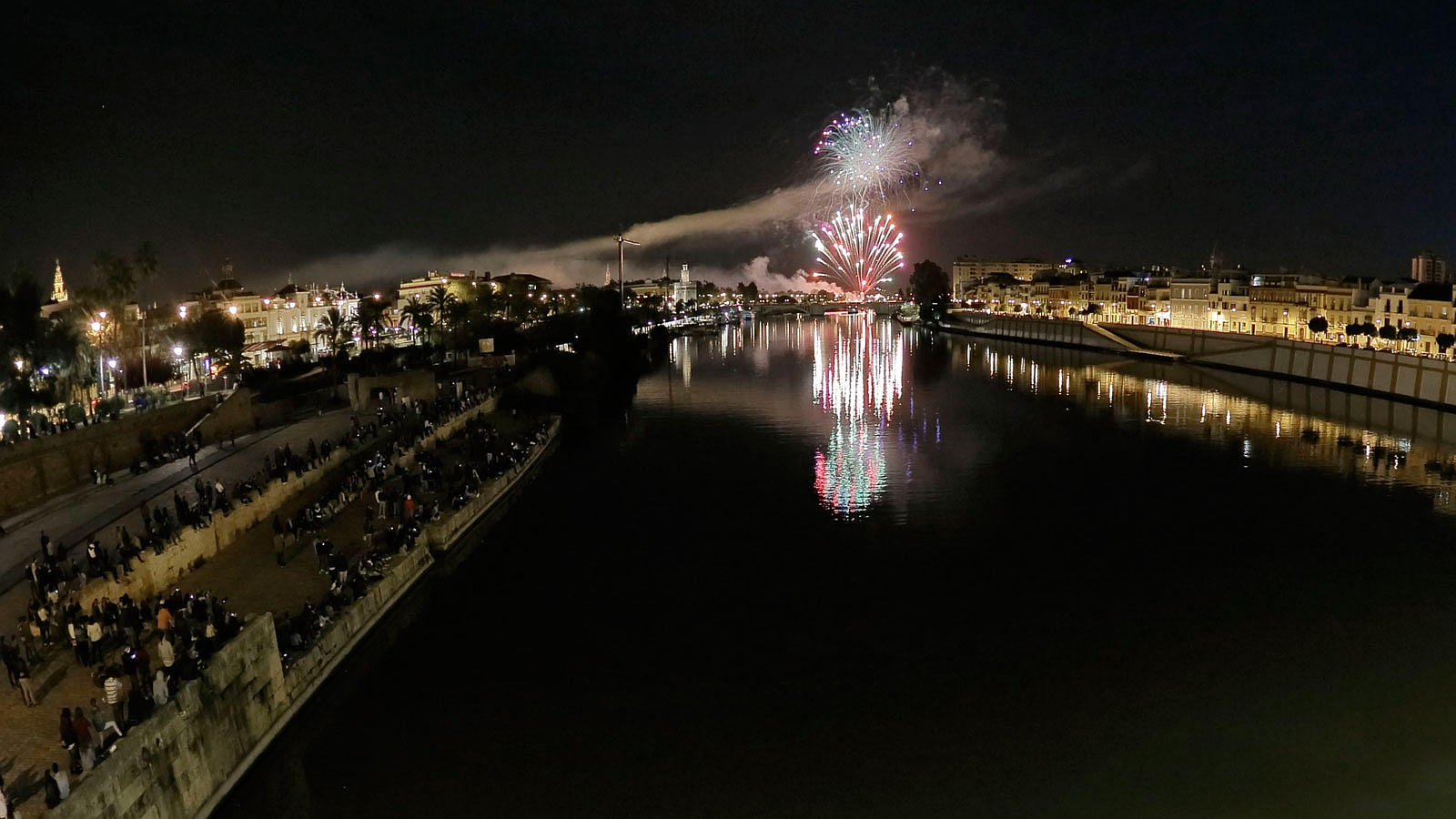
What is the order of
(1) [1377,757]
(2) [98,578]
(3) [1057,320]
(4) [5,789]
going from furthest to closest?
(3) [1057,320], (2) [98,578], (1) [1377,757], (4) [5,789]

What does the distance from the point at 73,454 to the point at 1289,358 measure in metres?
63.8

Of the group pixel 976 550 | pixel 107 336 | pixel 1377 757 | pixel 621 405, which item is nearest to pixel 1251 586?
pixel 976 550

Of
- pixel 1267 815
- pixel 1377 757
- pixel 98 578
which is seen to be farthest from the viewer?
pixel 98 578

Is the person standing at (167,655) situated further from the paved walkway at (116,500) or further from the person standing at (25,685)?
the paved walkway at (116,500)

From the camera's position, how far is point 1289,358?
5838 centimetres

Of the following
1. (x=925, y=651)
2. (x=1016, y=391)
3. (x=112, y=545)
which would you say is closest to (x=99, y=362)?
(x=112, y=545)

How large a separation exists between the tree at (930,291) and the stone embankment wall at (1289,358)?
1044 inches

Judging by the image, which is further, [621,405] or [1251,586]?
[621,405]

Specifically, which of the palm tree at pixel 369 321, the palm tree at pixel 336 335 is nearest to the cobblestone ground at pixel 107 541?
the palm tree at pixel 336 335

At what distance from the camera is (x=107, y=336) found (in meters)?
34.7

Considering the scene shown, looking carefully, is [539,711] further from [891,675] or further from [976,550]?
[976,550]

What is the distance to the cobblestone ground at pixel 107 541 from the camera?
1033 centimetres

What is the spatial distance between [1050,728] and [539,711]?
8.11 m

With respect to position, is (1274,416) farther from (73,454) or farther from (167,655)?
(73,454)
